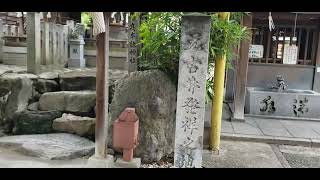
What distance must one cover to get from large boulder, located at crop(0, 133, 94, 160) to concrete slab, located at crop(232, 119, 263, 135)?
12.5 feet

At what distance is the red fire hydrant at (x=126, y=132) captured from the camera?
6254 millimetres

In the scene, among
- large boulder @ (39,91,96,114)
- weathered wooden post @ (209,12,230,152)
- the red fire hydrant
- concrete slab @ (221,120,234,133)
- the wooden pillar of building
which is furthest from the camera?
the wooden pillar of building

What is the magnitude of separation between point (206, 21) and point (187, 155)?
2324mm

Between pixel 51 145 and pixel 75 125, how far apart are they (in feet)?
2.63

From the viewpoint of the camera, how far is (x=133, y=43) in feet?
26.2

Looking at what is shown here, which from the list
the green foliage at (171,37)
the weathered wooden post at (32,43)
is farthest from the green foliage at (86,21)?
the green foliage at (171,37)

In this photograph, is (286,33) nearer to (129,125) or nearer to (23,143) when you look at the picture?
(129,125)

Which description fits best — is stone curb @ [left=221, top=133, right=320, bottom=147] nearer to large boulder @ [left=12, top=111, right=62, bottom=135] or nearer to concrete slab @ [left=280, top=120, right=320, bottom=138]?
concrete slab @ [left=280, top=120, right=320, bottom=138]

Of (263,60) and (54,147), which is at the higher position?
(263,60)

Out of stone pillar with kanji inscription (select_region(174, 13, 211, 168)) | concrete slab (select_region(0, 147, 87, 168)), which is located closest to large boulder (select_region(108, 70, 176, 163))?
concrete slab (select_region(0, 147, 87, 168))

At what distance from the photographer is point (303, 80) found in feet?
37.5

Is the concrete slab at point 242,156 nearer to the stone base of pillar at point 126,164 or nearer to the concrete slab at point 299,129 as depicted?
the concrete slab at point 299,129

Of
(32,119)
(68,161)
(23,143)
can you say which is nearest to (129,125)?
(68,161)

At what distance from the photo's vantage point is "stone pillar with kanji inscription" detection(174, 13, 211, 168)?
592 centimetres
